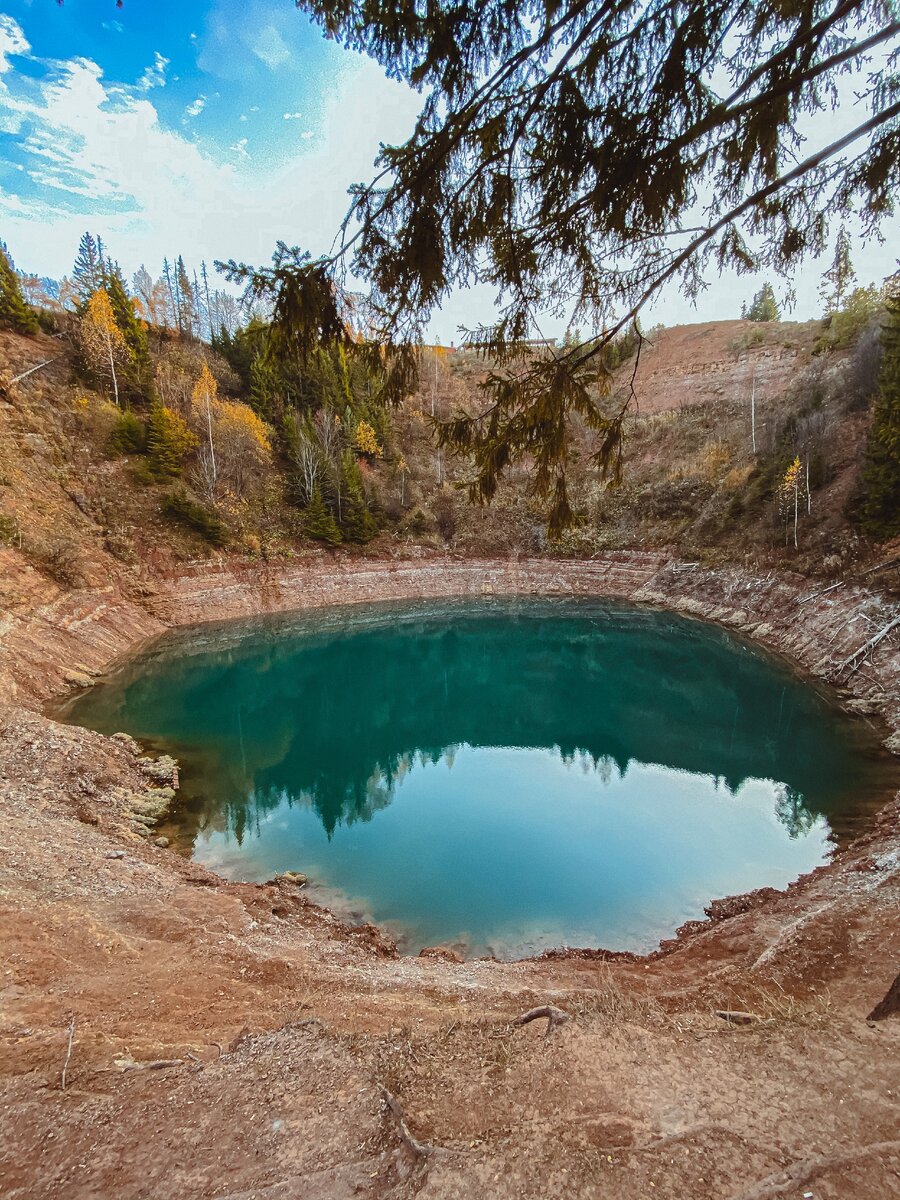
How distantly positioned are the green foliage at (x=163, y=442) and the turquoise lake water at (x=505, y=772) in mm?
10289

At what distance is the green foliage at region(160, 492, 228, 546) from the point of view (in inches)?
1097

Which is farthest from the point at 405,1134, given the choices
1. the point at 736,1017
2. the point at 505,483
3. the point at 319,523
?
the point at 319,523

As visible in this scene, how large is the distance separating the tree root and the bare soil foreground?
0.01 m

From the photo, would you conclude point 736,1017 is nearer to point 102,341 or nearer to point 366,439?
point 366,439

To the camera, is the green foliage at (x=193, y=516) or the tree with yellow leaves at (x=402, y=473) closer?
the green foliage at (x=193, y=516)

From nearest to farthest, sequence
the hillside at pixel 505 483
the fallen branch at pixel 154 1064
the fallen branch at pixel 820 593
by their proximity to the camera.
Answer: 1. the fallen branch at pixel 154 1064
2. the fallen branch at pixel 820 593
3. the hillside at pixel 505 483

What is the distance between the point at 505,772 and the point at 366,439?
1183 inches

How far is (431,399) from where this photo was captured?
5012 cm

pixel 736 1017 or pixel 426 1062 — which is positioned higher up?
pixel 426 1062

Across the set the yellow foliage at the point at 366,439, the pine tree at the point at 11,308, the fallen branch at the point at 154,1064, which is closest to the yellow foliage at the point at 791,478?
the yellow foliage at the point at 366,439

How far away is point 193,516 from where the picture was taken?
92.0 ft

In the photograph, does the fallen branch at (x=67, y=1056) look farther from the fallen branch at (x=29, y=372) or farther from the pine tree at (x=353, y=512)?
the fallen branch at (x=29, y=372)

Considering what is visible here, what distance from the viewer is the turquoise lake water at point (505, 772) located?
8.85 meters

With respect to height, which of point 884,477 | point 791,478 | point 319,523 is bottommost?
point 319,523
